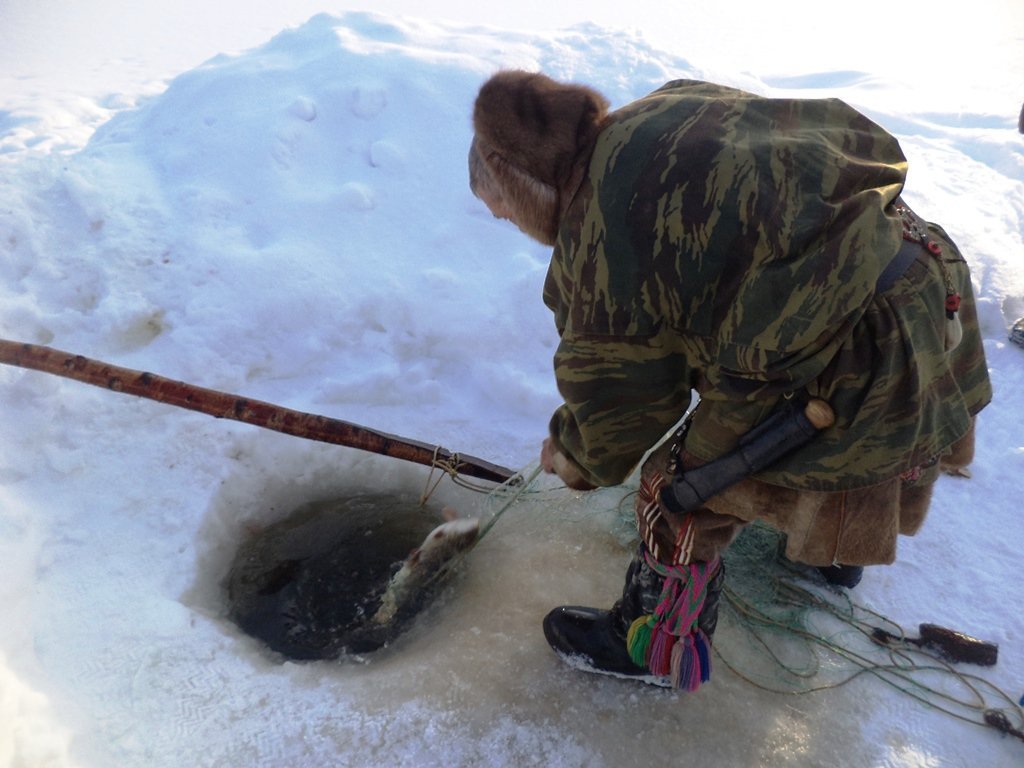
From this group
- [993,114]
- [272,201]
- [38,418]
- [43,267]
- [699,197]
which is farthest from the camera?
[993,114]

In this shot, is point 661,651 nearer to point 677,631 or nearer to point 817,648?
point 677,631

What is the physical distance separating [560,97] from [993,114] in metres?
8.43

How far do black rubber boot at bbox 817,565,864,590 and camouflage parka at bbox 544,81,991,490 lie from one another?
108 centimetres

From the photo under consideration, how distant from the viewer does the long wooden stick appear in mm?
2623

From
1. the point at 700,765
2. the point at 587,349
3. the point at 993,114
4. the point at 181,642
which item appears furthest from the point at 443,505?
the point at 993,114

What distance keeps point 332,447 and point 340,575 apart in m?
0.64

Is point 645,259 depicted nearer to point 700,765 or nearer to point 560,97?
point 560,97

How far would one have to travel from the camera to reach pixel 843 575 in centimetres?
255

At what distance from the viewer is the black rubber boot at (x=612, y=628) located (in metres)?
2.08

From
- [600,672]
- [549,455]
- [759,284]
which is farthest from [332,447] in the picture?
[759,284]

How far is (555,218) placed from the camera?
5.50 feet

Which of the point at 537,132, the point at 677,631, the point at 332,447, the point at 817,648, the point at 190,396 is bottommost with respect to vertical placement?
the point at 332,447

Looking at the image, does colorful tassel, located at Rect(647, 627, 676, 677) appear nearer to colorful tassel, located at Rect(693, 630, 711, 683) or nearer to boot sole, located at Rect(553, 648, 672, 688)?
colorful tassel, located at Rect(693, 630, 711, 683)

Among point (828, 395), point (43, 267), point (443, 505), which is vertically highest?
point (828, 395)
